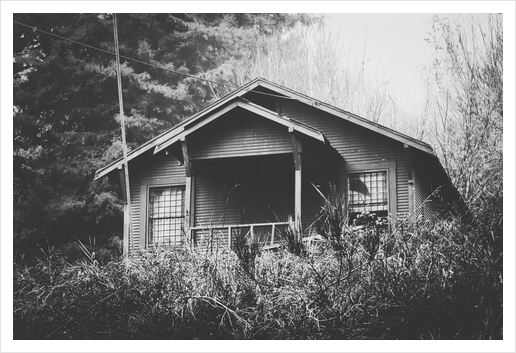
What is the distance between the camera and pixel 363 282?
928cm

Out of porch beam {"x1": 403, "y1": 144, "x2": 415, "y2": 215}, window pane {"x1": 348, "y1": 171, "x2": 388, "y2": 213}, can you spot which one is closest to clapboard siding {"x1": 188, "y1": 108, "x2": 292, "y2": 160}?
window pane {"x1": 348, "y1": 171, "x2": 388, "y2": 213}

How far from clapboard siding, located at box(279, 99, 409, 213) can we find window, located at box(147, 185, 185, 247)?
2.89 meters

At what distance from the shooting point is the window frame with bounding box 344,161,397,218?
13773 millimetres

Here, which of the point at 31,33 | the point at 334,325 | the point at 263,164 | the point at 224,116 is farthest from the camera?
the point at 31,33

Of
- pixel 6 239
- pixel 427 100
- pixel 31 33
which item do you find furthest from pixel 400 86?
pixel 6 239

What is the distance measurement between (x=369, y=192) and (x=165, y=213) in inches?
168

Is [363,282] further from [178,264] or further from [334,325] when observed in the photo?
[178,264]

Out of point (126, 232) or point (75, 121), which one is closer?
point (126, 232)

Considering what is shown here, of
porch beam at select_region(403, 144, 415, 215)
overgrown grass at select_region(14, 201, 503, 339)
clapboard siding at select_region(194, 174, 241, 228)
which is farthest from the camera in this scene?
clapboard siding at select_region(194, 174, 241, 228)

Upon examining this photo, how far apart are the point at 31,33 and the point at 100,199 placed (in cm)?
473

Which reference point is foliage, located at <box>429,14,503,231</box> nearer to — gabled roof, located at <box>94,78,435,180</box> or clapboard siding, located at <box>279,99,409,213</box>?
clapboard siding, located at <box>279,99,409,213</box>

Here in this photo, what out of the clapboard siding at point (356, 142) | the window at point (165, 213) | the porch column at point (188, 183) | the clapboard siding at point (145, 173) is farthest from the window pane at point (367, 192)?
the clapboard siding at point (145, 173)

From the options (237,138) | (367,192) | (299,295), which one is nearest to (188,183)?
(237,138)

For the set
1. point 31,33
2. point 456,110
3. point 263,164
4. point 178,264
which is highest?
point 31,33
